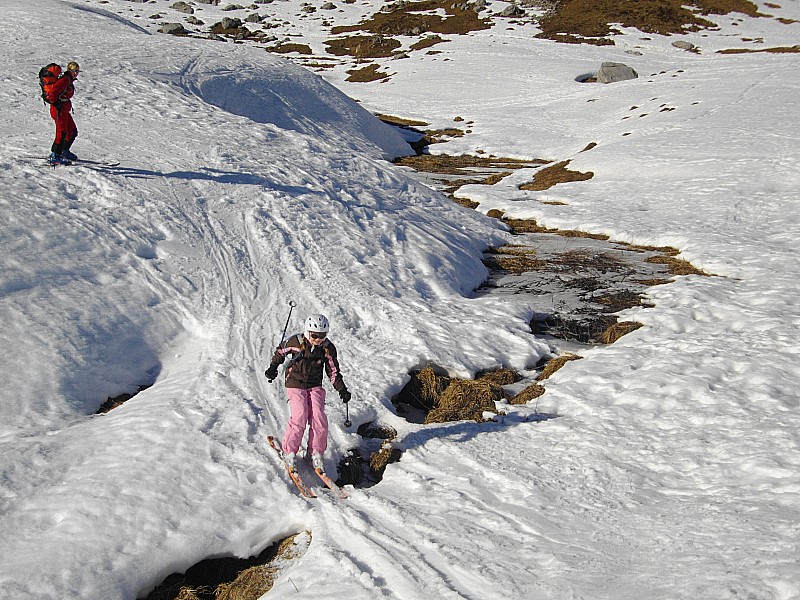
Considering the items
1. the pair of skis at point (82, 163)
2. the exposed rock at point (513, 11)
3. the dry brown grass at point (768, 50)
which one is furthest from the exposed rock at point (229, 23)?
the pair of skis at point (82, 163)

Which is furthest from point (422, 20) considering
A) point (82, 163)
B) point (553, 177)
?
point (82, 163)

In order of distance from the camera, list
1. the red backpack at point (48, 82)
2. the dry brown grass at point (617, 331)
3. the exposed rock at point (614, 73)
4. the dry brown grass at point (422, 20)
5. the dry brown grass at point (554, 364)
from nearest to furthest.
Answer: the dry brown grass at point (554, 364) < the dry brown grass at point (617, 331) < the red backpack at point (48, 82) < the exposed rock at point (614, 73) < the dry brown grass at point (422, 20)

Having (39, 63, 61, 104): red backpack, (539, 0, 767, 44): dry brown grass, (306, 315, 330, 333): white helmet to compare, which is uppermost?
(539, 0, 767, 44): dry brown grass

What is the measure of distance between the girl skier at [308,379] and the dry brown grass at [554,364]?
4252 mm

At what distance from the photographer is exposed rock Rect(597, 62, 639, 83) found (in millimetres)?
50062

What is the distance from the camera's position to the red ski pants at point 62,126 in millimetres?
11984

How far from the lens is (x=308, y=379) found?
714 cm

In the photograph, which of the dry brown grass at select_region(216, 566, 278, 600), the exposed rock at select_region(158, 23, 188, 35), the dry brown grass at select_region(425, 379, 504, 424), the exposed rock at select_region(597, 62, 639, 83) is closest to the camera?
the dry brown grass at select_region(216, 566, 278, 600)

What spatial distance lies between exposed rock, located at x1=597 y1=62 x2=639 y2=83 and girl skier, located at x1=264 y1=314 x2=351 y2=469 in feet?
164

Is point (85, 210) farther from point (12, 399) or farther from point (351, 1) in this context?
point (351, 1)

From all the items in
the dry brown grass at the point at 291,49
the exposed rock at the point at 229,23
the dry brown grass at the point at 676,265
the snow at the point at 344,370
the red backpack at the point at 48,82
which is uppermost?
the exposed rock at the point at 229,23

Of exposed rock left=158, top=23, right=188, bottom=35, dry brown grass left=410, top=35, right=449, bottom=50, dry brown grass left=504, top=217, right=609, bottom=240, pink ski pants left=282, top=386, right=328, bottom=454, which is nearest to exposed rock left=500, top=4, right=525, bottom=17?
dry brown grass left=410, top=35, right=449, bottom=50

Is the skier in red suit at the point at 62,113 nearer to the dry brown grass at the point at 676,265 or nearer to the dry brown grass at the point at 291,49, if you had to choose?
the dry brown grass at the point at 676,265

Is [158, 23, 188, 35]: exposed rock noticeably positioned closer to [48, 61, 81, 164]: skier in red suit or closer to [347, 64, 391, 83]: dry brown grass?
[347, 64, 391, 83]: dry brown grass
